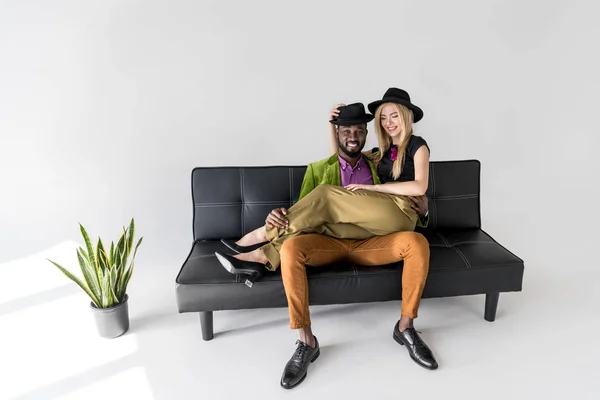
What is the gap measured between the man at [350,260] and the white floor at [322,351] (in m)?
0.08

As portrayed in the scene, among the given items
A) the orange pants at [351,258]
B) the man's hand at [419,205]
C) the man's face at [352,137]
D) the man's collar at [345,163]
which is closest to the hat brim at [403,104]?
the man's face at [352,137]

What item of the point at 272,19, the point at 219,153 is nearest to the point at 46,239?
the point at 219,153

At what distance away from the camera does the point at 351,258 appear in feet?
8.00

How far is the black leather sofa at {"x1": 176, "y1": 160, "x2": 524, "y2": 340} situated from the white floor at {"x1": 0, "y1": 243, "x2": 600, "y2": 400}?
228 mm

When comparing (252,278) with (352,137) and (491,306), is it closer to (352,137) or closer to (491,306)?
(352,137)

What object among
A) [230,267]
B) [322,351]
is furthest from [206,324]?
[322,351]

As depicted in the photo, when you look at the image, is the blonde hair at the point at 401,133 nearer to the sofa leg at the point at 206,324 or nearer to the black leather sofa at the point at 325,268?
the black leather sofa at the point at 325,268

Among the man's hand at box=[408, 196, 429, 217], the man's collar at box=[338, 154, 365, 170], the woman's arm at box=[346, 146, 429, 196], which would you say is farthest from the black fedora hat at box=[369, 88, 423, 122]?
the man's hand at box=[408, 196, 429, 217]

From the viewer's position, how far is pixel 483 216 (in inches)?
156

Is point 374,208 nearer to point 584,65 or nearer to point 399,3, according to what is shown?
point 399,3

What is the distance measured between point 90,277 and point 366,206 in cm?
156

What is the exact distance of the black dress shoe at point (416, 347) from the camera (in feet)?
7.12

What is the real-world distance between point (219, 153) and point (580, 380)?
281 centimetres

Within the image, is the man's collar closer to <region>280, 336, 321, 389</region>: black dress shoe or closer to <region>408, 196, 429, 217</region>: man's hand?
<region>408, 196, 429, 217</region>: man's hand
